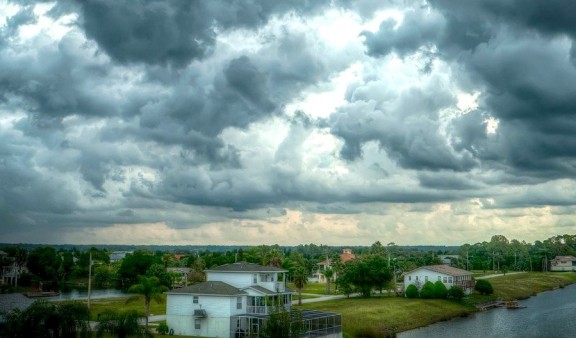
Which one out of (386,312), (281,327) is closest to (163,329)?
(281,327)

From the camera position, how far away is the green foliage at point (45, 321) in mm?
49688

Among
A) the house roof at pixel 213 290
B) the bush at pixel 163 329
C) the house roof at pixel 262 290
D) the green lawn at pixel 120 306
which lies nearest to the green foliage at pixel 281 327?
the house roof at pixel 213 290

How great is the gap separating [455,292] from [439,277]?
8291 millimetres

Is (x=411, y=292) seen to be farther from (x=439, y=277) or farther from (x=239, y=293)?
(x=239, y=293)

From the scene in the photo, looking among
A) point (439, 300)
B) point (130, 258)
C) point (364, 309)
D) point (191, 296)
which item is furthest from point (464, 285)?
point (130, 258)

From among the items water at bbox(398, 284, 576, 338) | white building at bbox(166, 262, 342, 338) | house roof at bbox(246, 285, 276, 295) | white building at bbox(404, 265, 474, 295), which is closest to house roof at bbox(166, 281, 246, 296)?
white building at bbox(166, 262, 342, 338)

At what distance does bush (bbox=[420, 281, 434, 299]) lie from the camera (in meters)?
113

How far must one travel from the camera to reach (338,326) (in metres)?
68.4

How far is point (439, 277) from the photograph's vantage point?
122 m

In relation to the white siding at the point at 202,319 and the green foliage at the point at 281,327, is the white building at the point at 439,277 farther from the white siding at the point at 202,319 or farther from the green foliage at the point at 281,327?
the green foliage at the point at 281,327

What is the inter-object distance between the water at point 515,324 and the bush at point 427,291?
9138mm

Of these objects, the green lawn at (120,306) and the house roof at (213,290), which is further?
the green lawn at (120,306)

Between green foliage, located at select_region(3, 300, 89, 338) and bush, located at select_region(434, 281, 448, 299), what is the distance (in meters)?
76.1

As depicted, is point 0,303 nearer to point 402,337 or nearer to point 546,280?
point 402,337
